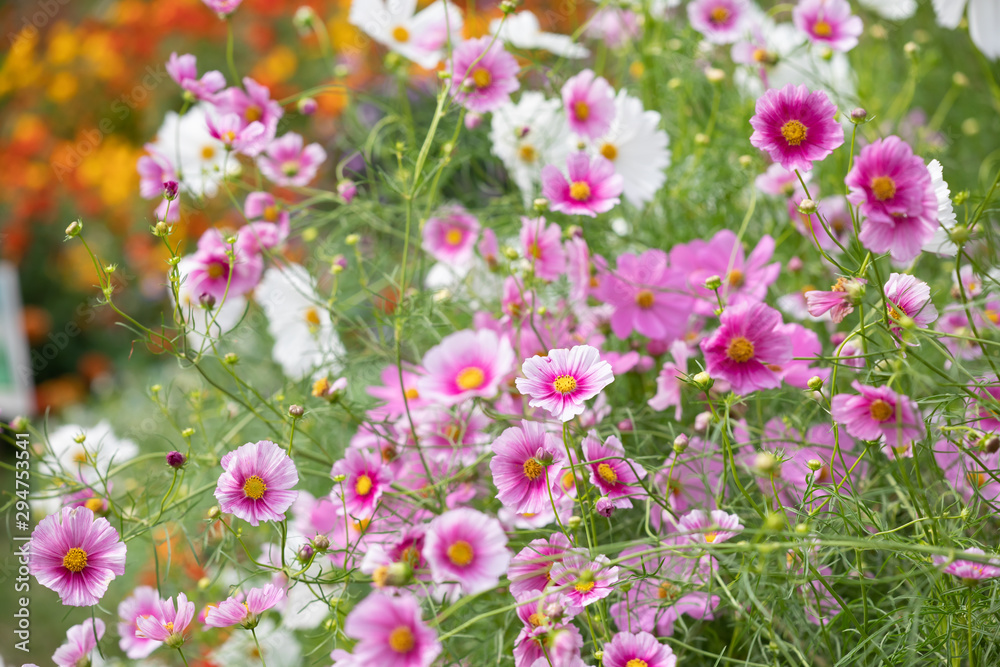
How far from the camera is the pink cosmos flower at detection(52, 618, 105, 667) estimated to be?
466 mm

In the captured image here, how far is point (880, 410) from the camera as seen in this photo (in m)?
0.37

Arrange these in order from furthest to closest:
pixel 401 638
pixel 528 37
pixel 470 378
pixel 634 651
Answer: pixel 528 37 < pixel 470 378 < pixel 634 651 < pixel 401 638

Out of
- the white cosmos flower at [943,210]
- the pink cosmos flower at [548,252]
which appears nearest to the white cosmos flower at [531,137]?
the pink cosmos flower at [548,252]

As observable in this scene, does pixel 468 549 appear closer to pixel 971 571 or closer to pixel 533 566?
pixel 533 566

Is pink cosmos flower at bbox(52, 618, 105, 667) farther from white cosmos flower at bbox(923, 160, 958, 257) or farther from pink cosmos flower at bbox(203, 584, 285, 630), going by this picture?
white cosmos flower at bbox(923, 160, 958, 257)

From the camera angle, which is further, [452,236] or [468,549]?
[452,236]

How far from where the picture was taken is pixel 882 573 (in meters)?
0.51

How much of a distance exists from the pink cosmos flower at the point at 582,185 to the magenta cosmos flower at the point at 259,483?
0.24 m

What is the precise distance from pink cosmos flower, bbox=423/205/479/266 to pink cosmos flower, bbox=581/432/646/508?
0.25 metres

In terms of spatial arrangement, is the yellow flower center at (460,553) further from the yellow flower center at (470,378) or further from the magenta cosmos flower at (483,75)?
the magenta cosmos flower at (483,75)

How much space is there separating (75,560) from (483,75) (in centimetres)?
42

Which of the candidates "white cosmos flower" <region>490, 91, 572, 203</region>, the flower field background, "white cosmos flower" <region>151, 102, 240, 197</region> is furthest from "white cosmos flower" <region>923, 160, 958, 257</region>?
"white cosmos flower" <region>151, 102, 240, 197</region>

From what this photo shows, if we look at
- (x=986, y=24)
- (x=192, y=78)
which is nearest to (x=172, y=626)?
(x=192, y=78)

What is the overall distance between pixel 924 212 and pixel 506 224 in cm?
45
